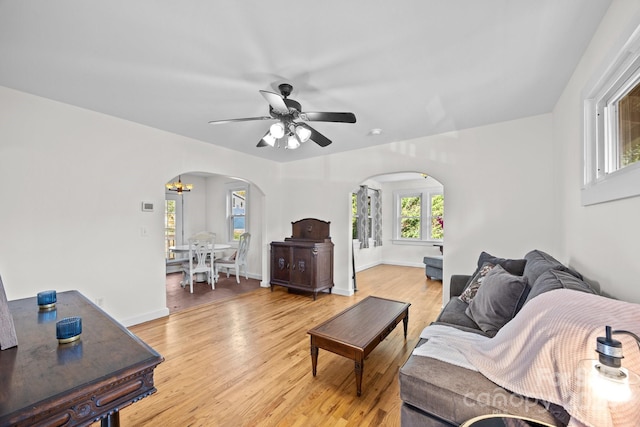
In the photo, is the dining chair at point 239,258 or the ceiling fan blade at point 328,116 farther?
the dining chair at point 239,258

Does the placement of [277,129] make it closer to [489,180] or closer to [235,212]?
[489,180]

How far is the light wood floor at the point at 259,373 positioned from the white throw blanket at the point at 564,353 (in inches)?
36.9

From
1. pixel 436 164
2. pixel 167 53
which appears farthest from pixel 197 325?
pixel 436 164

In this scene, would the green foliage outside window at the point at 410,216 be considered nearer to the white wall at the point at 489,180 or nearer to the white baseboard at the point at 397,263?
the white baseboard at the point at 397,263

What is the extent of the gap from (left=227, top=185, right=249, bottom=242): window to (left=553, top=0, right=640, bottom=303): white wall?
595 centimetres

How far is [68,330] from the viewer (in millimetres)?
1071

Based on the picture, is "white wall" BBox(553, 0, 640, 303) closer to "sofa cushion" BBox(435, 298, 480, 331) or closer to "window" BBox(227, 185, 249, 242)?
"sofa cushion" BBox(435, 298, 480, 331)

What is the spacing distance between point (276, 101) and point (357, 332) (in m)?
1.98

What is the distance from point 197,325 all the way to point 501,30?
4.10 m

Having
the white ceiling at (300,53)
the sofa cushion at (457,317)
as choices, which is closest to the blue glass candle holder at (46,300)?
the white ceiling at (300,53)

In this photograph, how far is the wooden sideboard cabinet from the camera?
4.40 meters

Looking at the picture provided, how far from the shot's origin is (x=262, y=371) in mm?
2260

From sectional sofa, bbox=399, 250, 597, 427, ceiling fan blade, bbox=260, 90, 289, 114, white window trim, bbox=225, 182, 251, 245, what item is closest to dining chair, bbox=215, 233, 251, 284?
white window trim, bbox=225, 182, 251, 245

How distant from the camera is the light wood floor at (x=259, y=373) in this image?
1.75m
